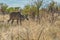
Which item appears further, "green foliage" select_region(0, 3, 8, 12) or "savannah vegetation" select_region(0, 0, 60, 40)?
"green foliage" select_region(0, 3, 8, 12)

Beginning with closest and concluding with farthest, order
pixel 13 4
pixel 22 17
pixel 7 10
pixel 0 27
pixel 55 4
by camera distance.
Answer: pixel 0 27, pixel 22 17, pixel 55 4, pixel 7 10, pixel 13 4

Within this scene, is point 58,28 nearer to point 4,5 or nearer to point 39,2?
point 39,2

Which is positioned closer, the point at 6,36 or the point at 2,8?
the point at 6,36

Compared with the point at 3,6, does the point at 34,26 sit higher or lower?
lower

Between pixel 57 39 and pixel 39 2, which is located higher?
pixel 39 2

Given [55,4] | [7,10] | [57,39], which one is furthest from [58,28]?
[7,10]

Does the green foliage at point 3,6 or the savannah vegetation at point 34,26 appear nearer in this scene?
the savannah vegetation at point 34,26

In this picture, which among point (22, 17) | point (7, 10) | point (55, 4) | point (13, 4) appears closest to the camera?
point (22, 17)

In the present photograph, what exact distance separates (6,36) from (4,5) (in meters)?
8.62

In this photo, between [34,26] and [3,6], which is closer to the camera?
[34,26]

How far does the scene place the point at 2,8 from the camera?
16625 mm

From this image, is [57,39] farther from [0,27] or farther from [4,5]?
[4,5]

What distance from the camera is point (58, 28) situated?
10180 mm

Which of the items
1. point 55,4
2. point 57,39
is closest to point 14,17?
point 55,4
